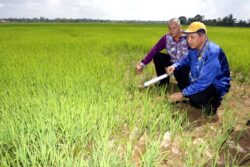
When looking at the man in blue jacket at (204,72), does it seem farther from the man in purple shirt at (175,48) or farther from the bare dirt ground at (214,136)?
the man in purple shirt at (175,48)

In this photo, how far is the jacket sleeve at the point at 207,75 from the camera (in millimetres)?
2480

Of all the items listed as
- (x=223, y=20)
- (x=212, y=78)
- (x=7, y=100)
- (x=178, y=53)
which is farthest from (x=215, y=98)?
(x=223, y=20)

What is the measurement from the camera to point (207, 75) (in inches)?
98.7

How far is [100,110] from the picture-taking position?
2354mm

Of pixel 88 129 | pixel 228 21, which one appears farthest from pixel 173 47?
pixel 228 21

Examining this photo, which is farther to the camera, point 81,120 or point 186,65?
point 186,65

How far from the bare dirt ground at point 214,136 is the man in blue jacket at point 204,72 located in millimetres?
167

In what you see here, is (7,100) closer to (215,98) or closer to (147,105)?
(147,105)

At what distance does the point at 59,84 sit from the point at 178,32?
1.58 meters

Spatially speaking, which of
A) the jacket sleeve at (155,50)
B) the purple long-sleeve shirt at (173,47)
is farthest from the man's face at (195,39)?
the jacket sleeve at (155,50)

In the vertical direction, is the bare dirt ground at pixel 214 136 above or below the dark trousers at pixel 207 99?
below

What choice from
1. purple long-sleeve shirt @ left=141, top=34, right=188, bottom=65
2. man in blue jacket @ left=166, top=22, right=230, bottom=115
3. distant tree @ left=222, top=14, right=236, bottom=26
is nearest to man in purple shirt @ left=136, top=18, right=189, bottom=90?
purple long-sleeve shirt @ left=141, top=34, right=188, bottom=65

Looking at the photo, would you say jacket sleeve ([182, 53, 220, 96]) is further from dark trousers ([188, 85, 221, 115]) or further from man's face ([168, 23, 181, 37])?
man's face ([168, 23, 181, 37])

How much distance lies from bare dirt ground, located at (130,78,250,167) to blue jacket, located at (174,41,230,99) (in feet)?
0.82
